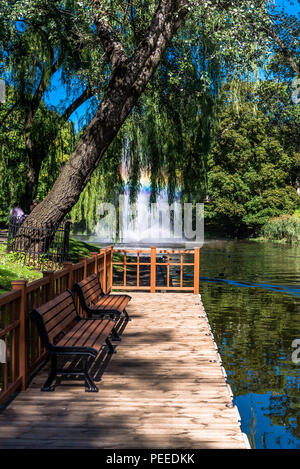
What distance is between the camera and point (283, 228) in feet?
174

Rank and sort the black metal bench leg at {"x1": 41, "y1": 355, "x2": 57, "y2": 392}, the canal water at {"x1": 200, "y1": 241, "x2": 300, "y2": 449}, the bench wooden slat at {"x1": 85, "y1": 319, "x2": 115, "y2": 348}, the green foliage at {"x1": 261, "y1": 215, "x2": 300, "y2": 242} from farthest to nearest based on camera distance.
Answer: the green foliage at {"x1": 261, "y1": 215, "x2": 300, "y2": 242} → the canal water at {"x1": 200, "y1": 241, "x2": 300, "y2": 449} → the bench wooden slat at {"x1": 85, "y1": 319, "x2": 115, "y2": 348} → the black metal bench leg at {"x1": 41, "y1": 355, "x2": 57, "y2": 392}

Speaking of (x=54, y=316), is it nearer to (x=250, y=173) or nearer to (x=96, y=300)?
(x=96, y=300)

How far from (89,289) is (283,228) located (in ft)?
153

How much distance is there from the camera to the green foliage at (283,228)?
168ft

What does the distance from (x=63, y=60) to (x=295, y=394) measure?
1629 centimetres

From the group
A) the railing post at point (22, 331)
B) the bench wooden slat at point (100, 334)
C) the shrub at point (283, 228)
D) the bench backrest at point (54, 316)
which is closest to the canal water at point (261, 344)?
the bench wooden slat at point (100, 334)

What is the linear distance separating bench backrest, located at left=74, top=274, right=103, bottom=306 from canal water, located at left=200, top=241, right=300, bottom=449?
2593 mm

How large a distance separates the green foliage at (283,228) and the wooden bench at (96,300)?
141 ft

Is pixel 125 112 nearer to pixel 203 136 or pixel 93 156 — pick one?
pixel 93 156

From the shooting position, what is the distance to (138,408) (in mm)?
5223

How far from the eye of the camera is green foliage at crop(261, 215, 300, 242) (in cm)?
5119

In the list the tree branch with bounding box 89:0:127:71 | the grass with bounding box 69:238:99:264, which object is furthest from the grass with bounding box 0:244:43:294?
the grass with bounding box 69:238:99:264

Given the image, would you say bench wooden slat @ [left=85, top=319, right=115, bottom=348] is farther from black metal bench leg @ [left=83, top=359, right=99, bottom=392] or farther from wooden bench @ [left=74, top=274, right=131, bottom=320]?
wooden bench @ [left=74, top=274, right=131, bottom=320]
